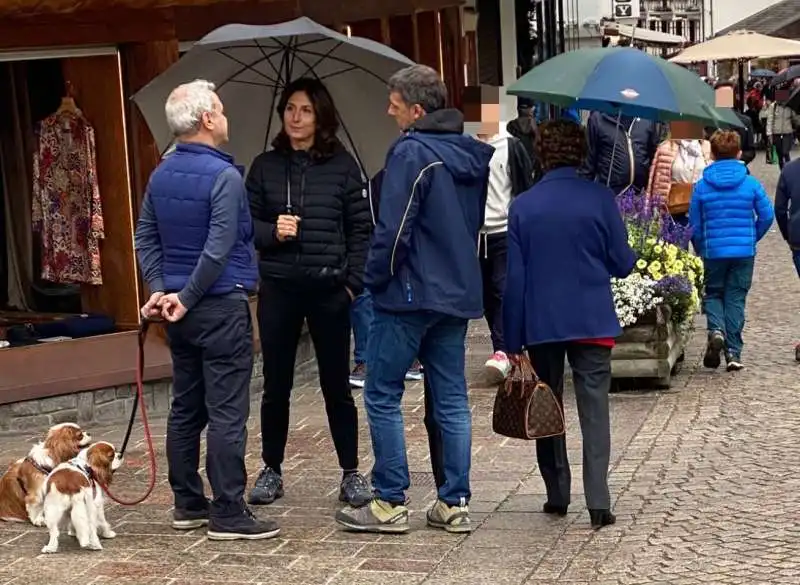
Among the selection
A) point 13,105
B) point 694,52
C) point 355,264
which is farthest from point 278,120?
point 694,52

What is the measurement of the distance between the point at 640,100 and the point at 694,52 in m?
16.4

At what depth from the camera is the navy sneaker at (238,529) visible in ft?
21.4

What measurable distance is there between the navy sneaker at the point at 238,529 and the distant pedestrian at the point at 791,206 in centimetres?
526

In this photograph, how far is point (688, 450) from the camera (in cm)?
811

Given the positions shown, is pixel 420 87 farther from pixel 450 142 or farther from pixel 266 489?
pixel 266 489

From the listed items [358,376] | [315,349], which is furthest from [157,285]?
[358,376]

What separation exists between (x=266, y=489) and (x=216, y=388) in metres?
0.94

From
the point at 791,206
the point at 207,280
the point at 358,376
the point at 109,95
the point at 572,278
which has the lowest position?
the point at 358,376

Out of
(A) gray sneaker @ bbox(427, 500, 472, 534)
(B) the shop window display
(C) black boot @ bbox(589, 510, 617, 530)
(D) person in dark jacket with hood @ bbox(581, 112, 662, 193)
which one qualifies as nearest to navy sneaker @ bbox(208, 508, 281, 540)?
(A) gray sneaker @ bbox(427, 500, 472, 534)

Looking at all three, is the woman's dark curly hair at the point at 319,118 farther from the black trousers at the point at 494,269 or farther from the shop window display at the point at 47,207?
the shop window display at the point at 47,207

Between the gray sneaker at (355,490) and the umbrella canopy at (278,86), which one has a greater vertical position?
the umbrella canopy at (278,86)

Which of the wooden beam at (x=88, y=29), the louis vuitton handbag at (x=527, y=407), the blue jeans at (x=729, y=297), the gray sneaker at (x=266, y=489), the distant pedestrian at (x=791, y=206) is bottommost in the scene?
the gray sneaker at (x=266, y=489)

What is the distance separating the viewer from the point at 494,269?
9852mm

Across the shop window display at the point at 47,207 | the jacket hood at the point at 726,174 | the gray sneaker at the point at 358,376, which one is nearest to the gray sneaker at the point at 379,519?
the shop window display at the point at 47,207
